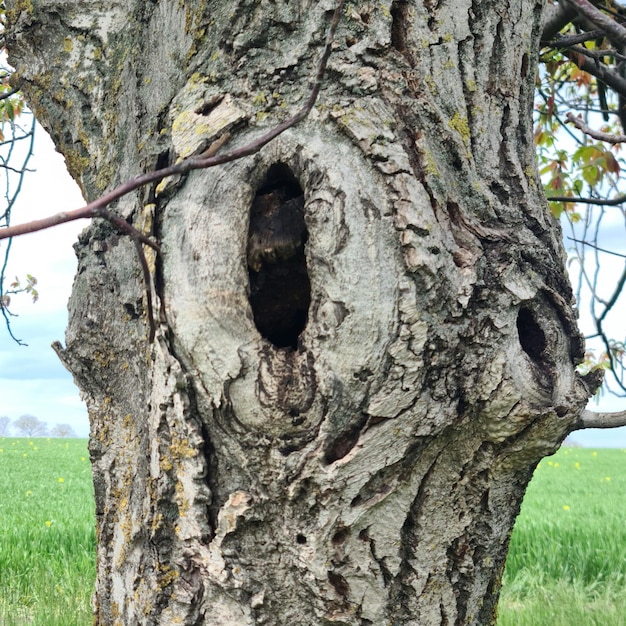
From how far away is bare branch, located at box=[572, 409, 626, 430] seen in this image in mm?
1830

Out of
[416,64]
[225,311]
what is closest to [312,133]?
[416,64]

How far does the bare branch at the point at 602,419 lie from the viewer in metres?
1.83

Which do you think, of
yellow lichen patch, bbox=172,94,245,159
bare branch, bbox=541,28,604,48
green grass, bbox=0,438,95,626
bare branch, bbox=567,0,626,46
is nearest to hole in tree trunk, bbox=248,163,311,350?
yellow lichen patch, bbox=172,94,245,159

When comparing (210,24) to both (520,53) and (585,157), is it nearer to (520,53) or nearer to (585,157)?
(520,53)

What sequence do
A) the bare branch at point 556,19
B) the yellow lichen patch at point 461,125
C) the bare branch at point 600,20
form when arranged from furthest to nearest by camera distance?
1. the bare branch at point 556,19
2. the bare branch at point 600,20
3. the yellow lichen patch at point 461,125

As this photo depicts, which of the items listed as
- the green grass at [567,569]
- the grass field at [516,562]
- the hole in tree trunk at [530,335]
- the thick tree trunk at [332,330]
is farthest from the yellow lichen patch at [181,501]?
the green grass at [567,569]

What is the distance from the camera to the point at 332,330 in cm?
132

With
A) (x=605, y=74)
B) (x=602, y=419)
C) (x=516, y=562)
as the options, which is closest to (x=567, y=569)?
(x=516, y=562)

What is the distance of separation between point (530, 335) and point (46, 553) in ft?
12.4

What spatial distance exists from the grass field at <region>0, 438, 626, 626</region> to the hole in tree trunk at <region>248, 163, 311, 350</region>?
2182mm

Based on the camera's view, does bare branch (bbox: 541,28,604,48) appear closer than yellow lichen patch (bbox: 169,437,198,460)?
No

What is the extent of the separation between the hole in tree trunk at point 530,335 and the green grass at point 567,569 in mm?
2078

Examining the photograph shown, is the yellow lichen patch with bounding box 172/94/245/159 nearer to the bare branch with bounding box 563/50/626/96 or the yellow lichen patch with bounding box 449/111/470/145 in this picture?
the yellow lichen patch with bounding box 449/111/470/145

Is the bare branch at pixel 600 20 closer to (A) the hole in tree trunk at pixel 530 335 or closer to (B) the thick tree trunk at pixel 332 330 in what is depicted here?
(B) the thick tree trunk at pixel 332 330
